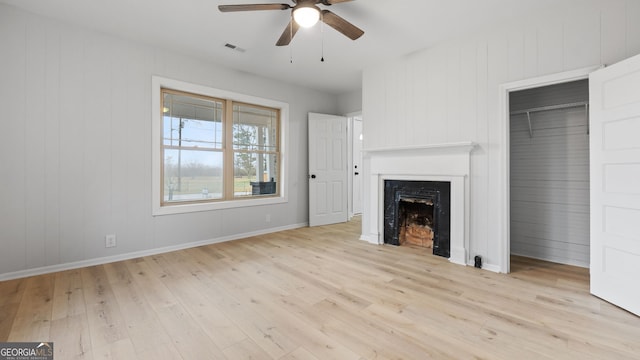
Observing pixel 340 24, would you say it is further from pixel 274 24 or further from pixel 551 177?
pixel 551 177

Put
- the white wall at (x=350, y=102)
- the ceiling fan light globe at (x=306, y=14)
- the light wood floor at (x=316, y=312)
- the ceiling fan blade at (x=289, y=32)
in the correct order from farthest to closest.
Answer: the white wall at (x=350, y=102) < the ceiling fan blade at (x=289, y=32) < the ceiling fan light globe at (x=306, y=14) < the light wood floor at (x=316, y=312)

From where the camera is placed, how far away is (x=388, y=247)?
372cm

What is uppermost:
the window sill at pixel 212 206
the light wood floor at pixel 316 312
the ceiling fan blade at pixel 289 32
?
the ceiling fan blade at pixel 289 32

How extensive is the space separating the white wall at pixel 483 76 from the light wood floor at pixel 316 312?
2.72ft

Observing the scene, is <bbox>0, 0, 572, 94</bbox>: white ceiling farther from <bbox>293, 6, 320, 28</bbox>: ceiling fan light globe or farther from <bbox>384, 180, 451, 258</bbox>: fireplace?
<bbox>384, 180, 451, 258</bbox>: fireplace

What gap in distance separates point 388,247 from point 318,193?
1.87 meters

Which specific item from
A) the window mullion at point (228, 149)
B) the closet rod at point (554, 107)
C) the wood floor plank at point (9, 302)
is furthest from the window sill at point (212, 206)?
the closet rod at point (554, 107)

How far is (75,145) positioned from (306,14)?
282cm

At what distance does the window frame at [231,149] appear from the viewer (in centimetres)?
347

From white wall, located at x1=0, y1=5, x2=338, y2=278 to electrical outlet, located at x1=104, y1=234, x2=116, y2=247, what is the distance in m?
0.04

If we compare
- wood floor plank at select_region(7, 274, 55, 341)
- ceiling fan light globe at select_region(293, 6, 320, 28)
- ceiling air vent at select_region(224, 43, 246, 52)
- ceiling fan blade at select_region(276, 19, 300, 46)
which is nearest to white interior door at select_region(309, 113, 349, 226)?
ceiling air vent at select_region(224, 43, 246, 52)

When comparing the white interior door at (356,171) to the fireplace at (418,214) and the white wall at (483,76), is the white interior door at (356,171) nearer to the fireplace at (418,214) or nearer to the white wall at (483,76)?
the white wall at (483,76)

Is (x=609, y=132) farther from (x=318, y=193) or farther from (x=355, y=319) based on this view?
(x=318, y=193)

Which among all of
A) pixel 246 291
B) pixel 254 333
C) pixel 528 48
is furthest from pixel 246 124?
pixel 528 48
